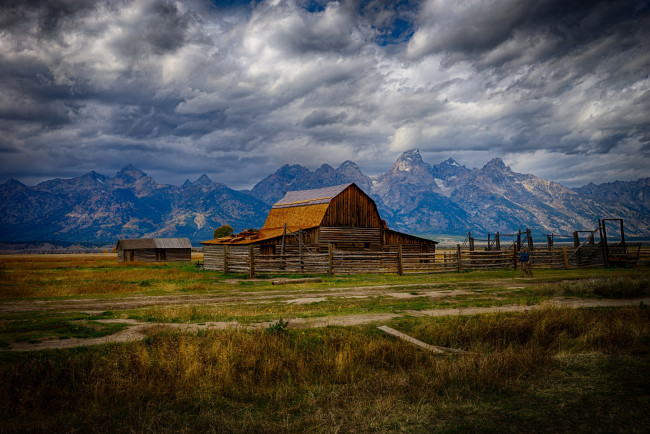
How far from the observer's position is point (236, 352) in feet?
28.2

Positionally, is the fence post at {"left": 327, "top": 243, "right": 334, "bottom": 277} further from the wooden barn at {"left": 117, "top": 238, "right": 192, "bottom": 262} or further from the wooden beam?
the wooden barn at {"left": 117, "top": 238, "right": 192, "bottom": 262}

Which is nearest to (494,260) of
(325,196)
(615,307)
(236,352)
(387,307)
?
(325,196)

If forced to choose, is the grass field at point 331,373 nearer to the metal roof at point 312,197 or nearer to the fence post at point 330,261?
the fence post at point 330,261

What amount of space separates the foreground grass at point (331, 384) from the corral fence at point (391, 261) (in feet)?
65.1

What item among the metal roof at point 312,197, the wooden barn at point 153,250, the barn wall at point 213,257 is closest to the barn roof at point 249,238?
the barn wall at point 213,257

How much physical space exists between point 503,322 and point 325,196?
30.3m

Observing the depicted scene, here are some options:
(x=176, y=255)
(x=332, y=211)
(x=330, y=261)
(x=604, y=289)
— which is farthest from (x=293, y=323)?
(x=176, y=255)

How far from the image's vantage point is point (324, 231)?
37406 millimetres

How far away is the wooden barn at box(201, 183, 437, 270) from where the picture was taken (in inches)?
1412

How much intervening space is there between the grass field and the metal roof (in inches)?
1070

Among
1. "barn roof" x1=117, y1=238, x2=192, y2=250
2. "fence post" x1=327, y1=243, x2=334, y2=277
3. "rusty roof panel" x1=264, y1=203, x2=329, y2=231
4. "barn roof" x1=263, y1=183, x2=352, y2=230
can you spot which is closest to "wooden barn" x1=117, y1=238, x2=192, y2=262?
"barn roof" x1=117, y1=238, x2=192, y2=250

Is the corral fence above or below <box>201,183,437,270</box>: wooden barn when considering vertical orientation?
below

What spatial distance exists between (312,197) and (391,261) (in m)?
14.7

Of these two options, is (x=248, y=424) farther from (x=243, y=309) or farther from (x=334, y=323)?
(x=243, y=309)
